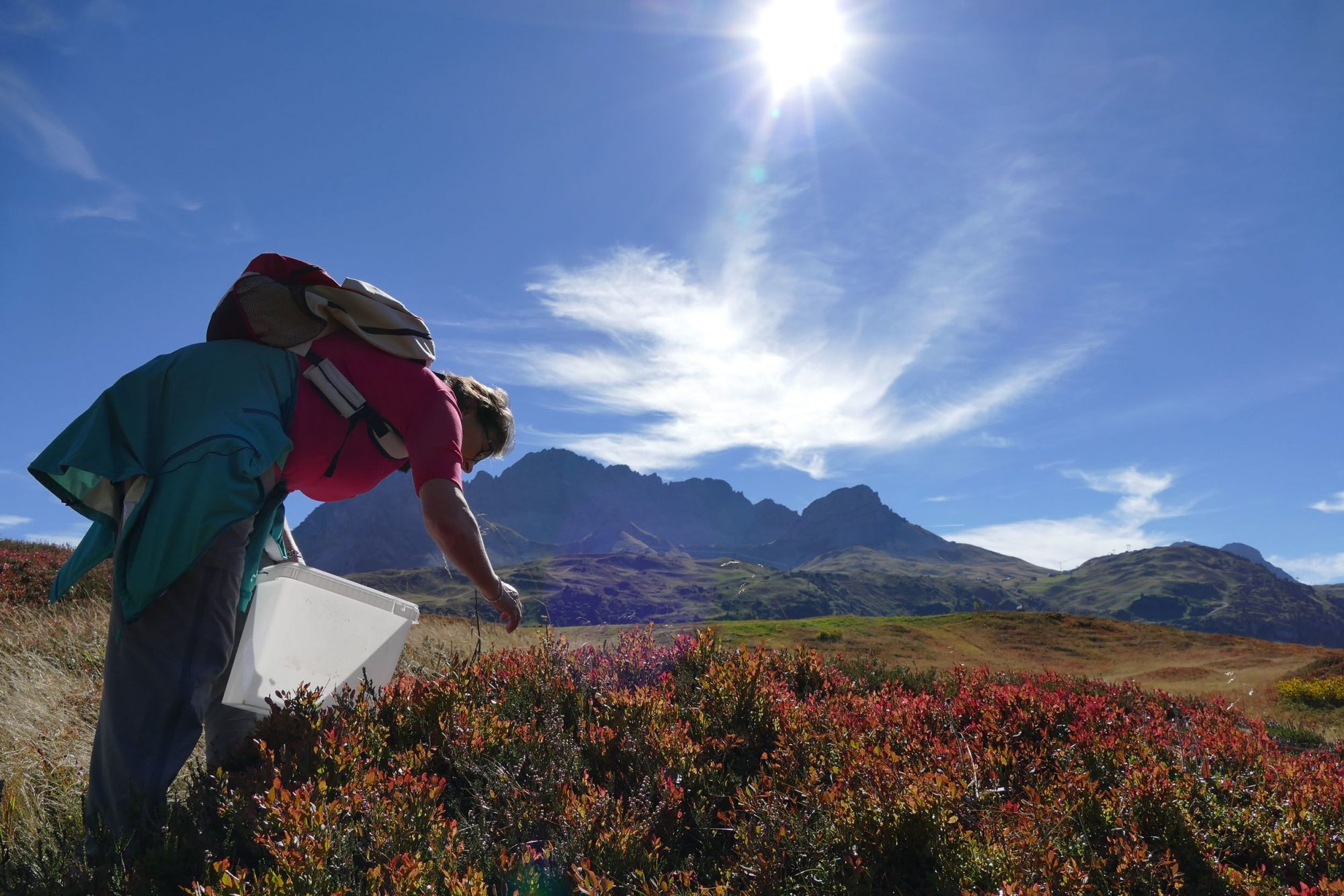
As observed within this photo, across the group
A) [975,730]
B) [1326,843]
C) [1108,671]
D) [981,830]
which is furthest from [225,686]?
[1108,671]

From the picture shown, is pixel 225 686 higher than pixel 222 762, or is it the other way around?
pixel 225 686

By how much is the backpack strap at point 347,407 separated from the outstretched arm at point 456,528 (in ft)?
1.07

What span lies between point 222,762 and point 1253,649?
21949mm

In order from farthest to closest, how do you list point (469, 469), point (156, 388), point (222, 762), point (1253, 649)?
point (1253, 649)
point (469, 469)
point (222, 762)
point (156, 388)

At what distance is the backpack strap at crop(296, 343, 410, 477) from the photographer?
Result: 2923mm

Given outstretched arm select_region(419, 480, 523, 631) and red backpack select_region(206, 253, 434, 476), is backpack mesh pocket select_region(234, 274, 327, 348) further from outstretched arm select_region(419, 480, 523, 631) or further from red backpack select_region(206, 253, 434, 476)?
outstretched arm select_region(419, 480, 523, 631)

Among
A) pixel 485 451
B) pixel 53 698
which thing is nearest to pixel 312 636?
pixel 485 451

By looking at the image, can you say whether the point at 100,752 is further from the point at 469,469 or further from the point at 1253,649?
the point at 1253,649

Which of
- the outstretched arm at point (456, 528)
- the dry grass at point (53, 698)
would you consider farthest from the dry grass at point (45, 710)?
the outstretched arm at point (456, 528)

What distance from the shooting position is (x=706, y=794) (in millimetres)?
Answer: 3270

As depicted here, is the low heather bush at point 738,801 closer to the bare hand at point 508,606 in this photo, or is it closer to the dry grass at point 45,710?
the bare hand at point 508,606

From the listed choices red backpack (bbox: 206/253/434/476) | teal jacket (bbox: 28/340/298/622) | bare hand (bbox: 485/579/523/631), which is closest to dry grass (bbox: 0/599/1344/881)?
teal jacket (bbox: 28/340/298/622)

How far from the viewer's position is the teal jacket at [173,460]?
96.5 inches

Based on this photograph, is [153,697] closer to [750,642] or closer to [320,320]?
[320,320]
